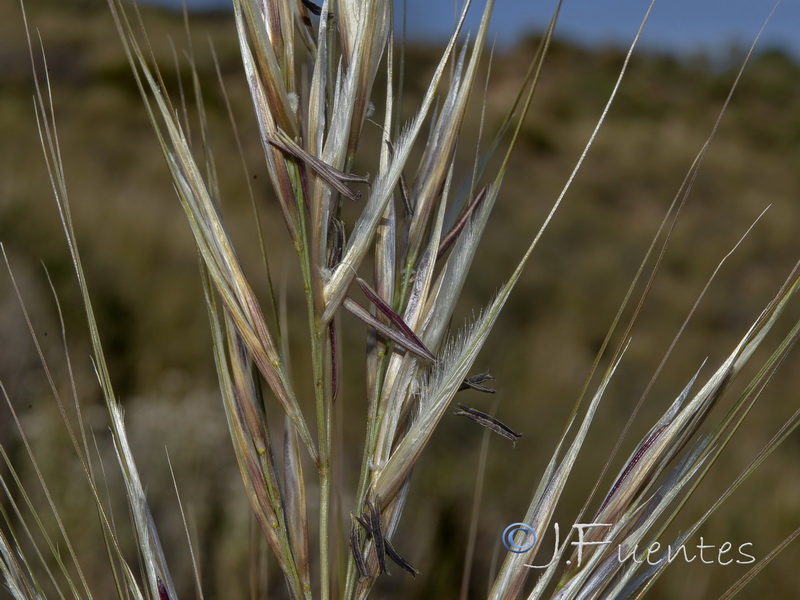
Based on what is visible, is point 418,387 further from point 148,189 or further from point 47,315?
point 148,189

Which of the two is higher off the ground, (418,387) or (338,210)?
(338,210)

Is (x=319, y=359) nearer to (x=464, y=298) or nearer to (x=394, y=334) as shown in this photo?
(x=394, y=334)

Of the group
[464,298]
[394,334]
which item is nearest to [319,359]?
[394,334]

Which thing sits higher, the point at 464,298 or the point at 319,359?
the point at 319,359

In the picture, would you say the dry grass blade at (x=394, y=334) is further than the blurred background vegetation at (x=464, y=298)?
No

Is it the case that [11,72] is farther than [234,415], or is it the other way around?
[11,72]

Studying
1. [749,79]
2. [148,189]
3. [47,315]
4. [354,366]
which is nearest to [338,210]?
[47,315]

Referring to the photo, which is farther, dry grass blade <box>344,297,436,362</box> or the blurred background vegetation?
the blurred background vegetation

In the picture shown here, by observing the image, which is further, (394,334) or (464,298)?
(464,298)
